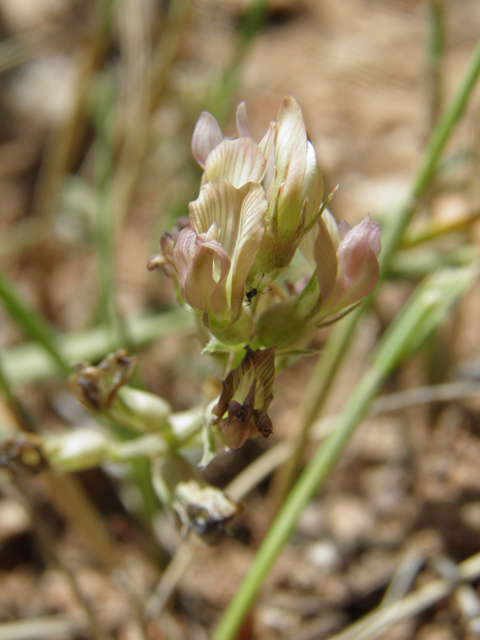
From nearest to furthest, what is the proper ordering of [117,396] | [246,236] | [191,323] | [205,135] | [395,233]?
[246,236]
[205,135]
[117,396]
[395,233]
[191,323]

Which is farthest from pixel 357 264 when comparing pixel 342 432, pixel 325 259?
pixel 342 432

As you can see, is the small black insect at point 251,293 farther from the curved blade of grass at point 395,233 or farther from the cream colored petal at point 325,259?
the curved blade of grass at point 395,233

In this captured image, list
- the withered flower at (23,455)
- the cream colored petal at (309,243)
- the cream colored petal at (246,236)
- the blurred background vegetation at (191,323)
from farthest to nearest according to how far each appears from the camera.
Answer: the blurred background vegetation at (191,323) < the withered flower at (23,455) < the cream colored petal at (309,243) < the cream colored petal at (246,236)

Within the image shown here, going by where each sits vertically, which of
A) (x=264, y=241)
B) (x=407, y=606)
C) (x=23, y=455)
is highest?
(x=264, y=241)

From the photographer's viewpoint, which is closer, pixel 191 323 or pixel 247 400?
pixel 247 400

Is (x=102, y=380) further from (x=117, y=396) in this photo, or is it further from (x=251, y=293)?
(x=251, y=293)

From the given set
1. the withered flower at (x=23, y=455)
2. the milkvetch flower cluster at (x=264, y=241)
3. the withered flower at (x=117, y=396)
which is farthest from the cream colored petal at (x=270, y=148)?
the withered flower at (x=23, y=455)
